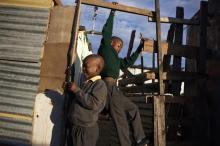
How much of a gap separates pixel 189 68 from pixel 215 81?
3.06m

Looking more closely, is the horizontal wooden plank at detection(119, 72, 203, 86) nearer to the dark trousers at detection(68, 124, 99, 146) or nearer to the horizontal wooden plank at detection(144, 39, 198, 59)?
the horizontal wooden plank at detection(144, 39, 198, 59)

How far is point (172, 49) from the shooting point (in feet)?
23.8

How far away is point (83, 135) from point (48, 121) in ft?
3.39

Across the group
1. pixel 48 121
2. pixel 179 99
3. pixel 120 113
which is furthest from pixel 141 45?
pixel 48 121

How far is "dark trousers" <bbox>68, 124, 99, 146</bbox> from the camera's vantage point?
5.21 m

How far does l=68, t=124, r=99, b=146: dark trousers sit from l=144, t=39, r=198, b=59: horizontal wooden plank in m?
2.29

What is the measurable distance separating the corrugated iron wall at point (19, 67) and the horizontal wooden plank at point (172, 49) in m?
1.91

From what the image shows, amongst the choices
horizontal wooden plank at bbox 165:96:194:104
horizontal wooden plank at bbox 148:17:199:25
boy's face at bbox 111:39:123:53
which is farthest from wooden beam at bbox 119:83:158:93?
boy's face at bbox 111:39:123:53

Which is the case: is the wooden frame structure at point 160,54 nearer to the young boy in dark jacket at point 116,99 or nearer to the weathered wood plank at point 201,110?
the weathered wood plank at point 201,110

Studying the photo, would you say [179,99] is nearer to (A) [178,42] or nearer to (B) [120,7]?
(A) [178,42]

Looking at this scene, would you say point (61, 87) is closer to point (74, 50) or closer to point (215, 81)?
point (74, 50)

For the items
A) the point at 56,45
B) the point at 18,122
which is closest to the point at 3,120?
the point at 18,122

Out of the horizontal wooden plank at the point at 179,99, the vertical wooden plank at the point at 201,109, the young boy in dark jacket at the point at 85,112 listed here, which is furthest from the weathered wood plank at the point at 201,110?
the young boy in dark jacket at the point at 85,112

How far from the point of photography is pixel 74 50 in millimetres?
6254
